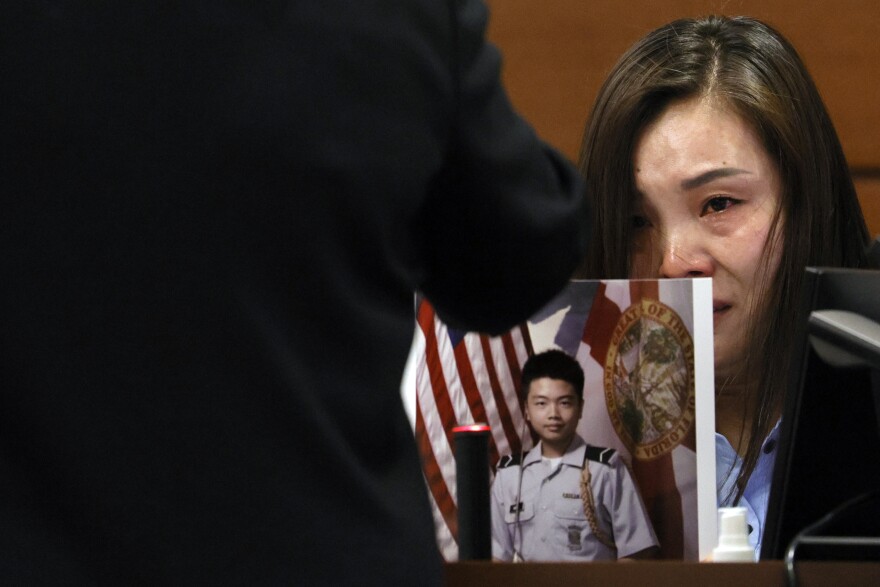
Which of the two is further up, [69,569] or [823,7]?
[823,7]

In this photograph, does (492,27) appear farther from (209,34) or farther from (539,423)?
Result: (209,34)

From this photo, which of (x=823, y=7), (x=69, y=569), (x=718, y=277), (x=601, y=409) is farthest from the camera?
(x=823, y=7)

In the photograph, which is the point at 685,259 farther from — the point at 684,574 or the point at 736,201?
the point at 684,574

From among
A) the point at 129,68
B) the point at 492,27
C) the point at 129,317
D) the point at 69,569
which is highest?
the point at 492,27

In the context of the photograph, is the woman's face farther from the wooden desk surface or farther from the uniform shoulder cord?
the wooden desk surface

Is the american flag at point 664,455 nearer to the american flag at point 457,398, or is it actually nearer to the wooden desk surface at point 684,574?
the american flag at point 457,398

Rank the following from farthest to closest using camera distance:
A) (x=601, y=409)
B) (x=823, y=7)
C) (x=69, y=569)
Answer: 1. (x=823, y=7)
2. (x=601, y=409)
3. (x=69, y=569)

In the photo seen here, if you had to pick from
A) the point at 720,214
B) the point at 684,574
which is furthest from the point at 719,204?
the point at 684,574

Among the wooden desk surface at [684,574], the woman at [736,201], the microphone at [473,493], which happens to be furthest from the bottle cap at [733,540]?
the woman at [736,201]

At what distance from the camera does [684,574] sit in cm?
65

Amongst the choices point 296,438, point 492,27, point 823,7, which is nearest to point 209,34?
point 296,438

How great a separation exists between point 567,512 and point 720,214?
0.54 m

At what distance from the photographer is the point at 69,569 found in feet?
1.77

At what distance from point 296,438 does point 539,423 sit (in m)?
0.35
